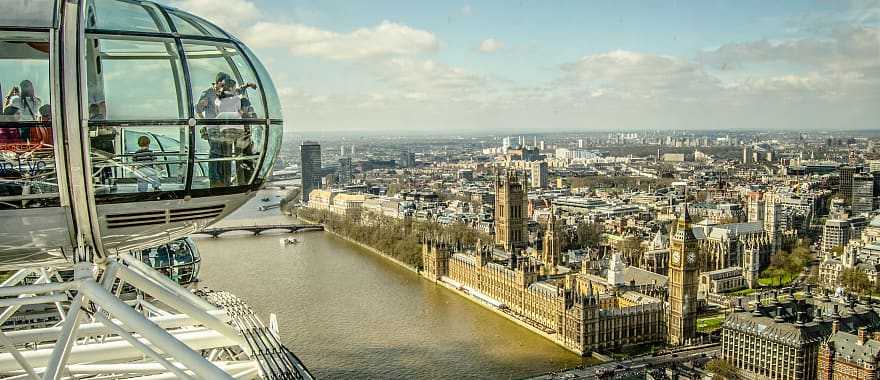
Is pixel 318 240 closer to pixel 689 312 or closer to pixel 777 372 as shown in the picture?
pixel 689 312

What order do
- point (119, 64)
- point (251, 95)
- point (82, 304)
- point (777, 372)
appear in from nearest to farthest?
1. point (82, 304)
2. point (119, 64)
3. point (251, 95)
4. point (777, 372)

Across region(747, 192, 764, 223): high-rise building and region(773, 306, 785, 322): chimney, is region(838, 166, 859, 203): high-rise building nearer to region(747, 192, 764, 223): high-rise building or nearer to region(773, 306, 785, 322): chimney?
region(747, 192, 764, 223): high-rise building

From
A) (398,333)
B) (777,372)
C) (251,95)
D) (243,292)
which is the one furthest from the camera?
(243,292)

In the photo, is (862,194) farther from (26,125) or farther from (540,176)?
(26,125)

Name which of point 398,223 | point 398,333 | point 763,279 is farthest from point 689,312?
point 398,223

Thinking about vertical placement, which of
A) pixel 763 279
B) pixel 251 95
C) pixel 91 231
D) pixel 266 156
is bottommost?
pixel 763 279

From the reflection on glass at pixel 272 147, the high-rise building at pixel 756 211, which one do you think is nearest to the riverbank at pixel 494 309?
the reflection on glass at pixel 272 147

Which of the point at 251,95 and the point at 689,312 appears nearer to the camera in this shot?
the point at 251,95

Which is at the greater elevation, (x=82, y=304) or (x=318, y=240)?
(x=82, y=304)
